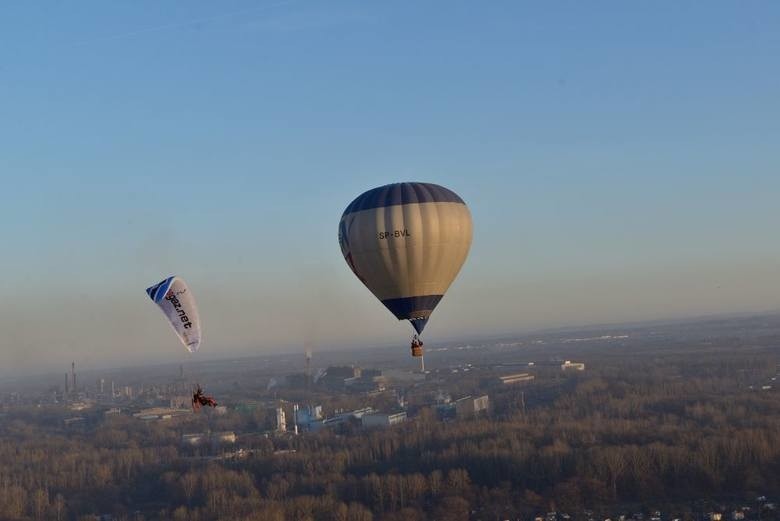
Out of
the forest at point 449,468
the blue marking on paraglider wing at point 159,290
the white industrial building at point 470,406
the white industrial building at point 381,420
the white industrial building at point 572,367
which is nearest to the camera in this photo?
the blue marking on paraglider wing at point 159,290

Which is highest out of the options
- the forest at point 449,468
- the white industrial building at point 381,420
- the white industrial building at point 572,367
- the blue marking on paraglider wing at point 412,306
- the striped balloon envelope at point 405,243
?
the striped balloon envelope at point 405,243

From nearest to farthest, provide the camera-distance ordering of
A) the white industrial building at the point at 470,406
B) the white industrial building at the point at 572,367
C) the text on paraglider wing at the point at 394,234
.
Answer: the text on paraglider wing at the point at 394,234 < the white industrial building at the point at 470,406 < the white industrial building at the point at 572,367

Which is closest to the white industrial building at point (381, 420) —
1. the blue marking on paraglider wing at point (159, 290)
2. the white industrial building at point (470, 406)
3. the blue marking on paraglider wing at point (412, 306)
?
the white industrial building at point (470, 406)

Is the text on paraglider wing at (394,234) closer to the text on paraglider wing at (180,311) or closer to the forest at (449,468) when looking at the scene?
the text on paraglider wing at (180,311)

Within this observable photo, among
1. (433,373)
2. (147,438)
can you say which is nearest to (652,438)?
(147,438)

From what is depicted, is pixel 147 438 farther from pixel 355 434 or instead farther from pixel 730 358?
pixel 730 358

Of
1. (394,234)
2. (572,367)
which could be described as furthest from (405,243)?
(572,367)

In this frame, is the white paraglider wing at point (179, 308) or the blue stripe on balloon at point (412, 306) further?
the blue stripe on balloon at point (412, 306)

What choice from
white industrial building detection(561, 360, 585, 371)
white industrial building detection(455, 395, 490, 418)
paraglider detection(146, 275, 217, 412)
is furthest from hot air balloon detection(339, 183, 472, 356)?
white industrial building detection(561, 360, 585, 371)
